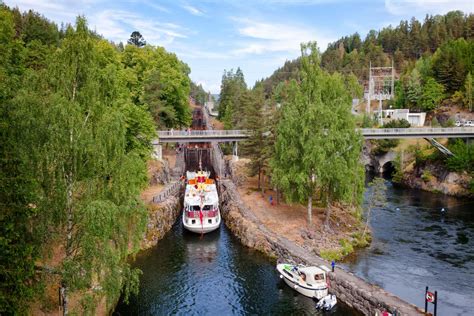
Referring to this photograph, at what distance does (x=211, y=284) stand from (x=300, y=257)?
691cm

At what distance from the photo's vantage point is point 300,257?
107ft

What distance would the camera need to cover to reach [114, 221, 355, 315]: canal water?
27.6 m

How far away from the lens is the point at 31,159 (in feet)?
57.4

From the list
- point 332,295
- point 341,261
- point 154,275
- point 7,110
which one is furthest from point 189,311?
point 7,110

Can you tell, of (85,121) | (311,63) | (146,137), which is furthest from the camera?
(146,137)

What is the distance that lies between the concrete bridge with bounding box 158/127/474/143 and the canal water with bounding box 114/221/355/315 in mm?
23149

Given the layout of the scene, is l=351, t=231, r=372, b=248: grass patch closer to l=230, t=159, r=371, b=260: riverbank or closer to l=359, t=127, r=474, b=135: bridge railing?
l=230, t=159, r=371, b=260: riverbank

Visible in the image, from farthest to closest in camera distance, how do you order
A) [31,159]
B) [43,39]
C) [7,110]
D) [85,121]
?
[43,39] → [85,121] → [31,159] → [7,110]

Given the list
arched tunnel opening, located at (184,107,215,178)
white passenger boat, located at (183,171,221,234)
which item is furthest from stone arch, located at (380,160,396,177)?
white passenger boat, located at (183,171,221,234)

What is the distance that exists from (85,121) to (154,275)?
17.0 m

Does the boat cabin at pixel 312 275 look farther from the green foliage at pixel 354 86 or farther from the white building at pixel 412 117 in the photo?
the green foliage at pixel 354 86

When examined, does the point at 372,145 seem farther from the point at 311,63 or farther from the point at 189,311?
the point at 189,311

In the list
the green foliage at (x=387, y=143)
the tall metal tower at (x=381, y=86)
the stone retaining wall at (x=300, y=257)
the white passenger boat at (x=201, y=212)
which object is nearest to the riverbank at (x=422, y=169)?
the green foliage at (x=387, y=143)

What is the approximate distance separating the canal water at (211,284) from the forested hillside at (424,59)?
7091 cm
